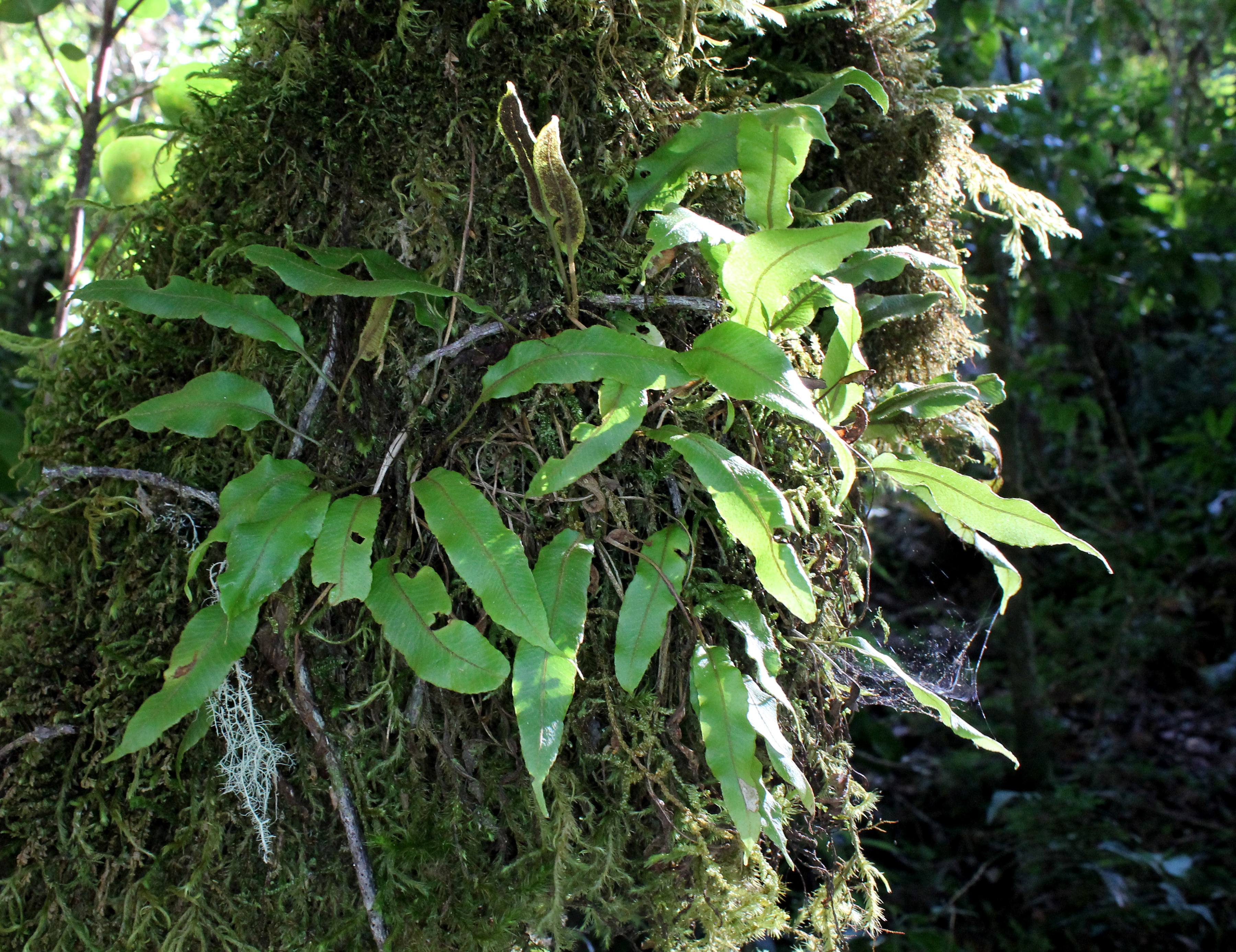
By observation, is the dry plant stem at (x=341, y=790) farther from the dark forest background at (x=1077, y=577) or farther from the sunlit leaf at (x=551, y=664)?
the dark forest background at (x=1077, y=577)

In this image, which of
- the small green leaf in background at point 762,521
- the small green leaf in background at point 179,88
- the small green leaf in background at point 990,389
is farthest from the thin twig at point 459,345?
the small green leaf in background at point 179,88

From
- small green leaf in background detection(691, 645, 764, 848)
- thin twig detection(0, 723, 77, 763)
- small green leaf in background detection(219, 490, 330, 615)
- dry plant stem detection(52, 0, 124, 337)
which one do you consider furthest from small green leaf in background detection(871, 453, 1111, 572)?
dry plant stem detection(52, 0, 124, 337)

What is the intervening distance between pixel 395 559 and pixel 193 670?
0.26 metres

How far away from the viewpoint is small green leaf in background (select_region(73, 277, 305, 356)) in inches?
39.9

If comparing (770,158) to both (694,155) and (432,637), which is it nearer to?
(694,155)

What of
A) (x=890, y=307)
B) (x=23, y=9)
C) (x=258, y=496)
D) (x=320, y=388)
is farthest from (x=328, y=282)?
(x=23, y=9)

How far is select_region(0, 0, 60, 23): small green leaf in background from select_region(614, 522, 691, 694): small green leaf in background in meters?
1.58

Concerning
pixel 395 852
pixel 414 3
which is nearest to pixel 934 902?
pixel 395 852

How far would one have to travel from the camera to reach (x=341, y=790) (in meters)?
1.00

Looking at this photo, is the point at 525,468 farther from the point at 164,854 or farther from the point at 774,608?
the point at 164,854

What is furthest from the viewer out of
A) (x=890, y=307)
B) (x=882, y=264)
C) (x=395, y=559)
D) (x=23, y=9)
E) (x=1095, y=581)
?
(x=1095, y=581)

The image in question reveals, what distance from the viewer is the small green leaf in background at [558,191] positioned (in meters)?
0.94

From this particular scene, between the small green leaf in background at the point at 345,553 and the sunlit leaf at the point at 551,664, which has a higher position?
the small green leaf in background at the point at 345,553

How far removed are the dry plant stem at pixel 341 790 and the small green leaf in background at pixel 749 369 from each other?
0.62m
